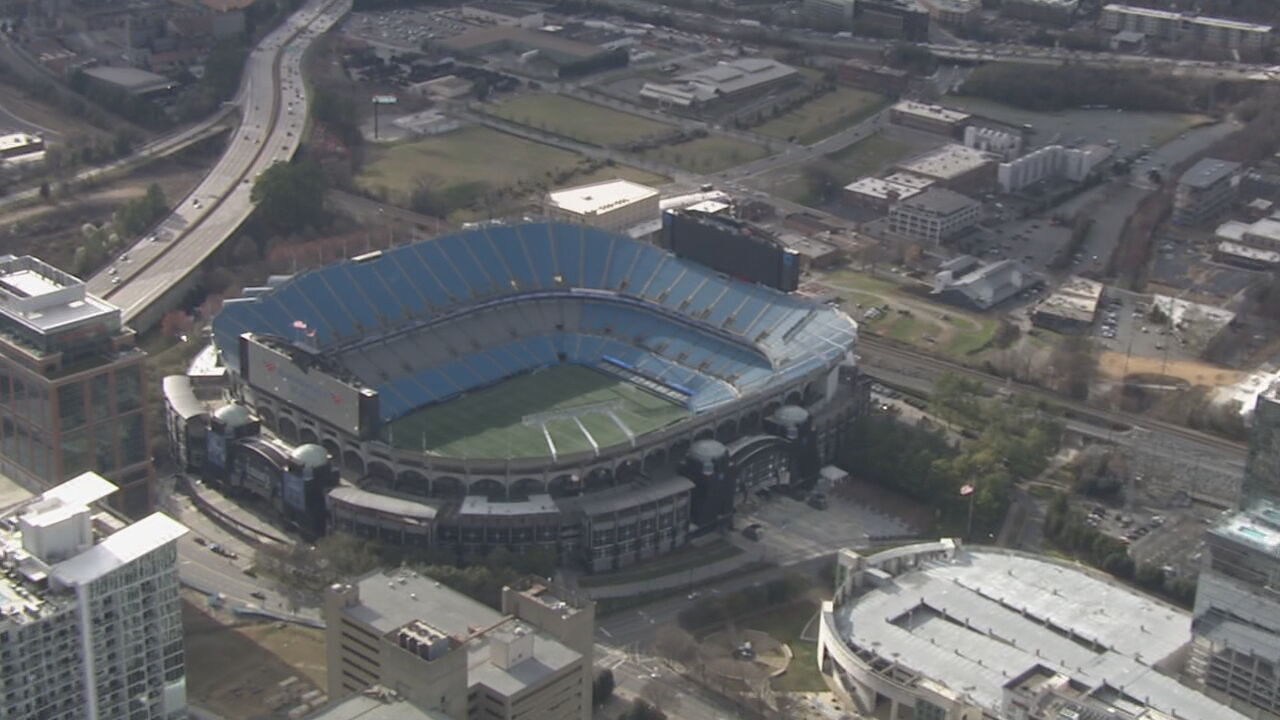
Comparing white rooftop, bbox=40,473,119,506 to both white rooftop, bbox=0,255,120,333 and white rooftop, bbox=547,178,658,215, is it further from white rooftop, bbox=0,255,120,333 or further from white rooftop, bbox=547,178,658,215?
white rooftop, bbox=547,178,658,215

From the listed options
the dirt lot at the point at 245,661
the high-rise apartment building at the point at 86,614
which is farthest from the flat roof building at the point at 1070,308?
the high-rise apartment building at the point at 86,614

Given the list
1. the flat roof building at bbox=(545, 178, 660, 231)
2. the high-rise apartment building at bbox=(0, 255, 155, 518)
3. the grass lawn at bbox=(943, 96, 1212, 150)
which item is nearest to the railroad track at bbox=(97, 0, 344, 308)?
Result: the flat roof building at bbox=(545, 178, 660, 231)

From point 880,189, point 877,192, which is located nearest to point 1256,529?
point 877,192

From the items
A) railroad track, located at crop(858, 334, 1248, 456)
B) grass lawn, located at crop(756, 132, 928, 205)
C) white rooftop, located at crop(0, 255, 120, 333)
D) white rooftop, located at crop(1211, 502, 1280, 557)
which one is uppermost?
white rooftop, located at crop(0, 255, 120, 333)

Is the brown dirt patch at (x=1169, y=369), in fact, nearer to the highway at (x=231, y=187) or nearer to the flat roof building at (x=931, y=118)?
the flat roof building at (x=931, y=118)

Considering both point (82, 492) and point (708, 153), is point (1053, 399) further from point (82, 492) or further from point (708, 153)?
point (82, 492)

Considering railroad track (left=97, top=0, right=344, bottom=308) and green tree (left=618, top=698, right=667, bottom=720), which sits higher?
railroad track (left=97, top=0, right=344, bottom=308)
